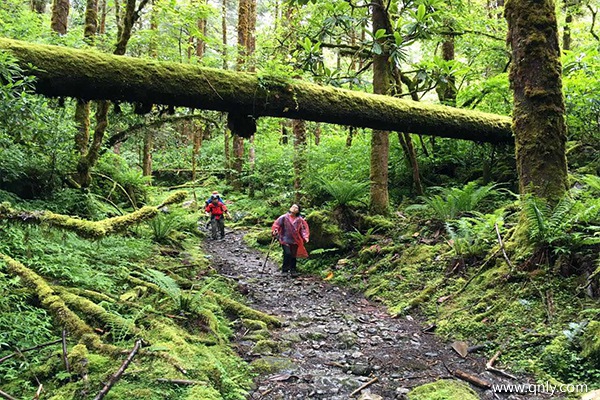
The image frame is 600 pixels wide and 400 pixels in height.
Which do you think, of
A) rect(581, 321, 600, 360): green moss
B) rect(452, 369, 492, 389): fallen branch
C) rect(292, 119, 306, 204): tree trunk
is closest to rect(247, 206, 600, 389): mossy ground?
rect(581, 321, 600, 360): green moss

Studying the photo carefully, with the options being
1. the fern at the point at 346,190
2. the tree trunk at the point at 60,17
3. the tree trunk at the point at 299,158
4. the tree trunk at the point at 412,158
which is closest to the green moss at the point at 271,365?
the fern at the point at 346,190

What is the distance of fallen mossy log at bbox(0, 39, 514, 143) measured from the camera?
16.5 feet

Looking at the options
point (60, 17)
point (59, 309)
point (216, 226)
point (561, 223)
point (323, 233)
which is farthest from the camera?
point (216, 226)

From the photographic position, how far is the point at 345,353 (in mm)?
4645

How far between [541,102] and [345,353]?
4.41 m

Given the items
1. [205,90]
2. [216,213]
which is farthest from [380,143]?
[216,213]

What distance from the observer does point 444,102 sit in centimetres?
1134

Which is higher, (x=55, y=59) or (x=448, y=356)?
(x=55, y=59)

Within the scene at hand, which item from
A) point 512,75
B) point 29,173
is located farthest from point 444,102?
point 29,173

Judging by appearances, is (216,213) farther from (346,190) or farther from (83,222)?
(83,222)

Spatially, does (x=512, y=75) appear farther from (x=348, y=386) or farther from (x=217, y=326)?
(x=217, y=326)

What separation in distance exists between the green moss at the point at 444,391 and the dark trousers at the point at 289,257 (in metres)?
5.70

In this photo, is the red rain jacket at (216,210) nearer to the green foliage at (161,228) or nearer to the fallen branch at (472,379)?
the green foliage at (161,228)

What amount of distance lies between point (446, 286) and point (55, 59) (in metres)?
6.32
